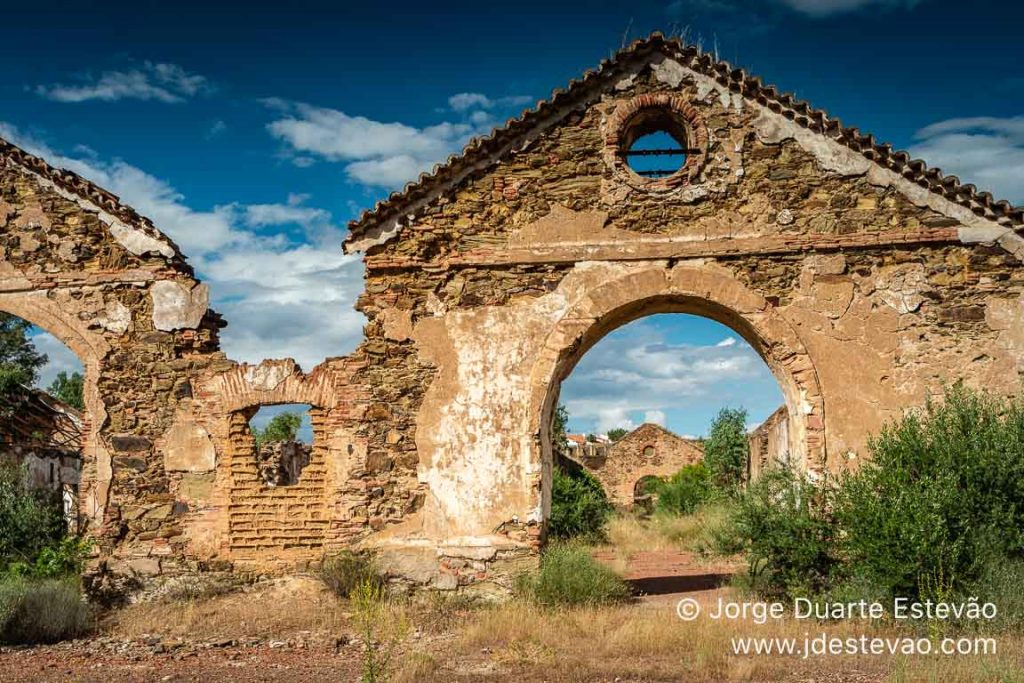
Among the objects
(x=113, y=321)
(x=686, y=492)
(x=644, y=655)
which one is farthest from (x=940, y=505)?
(x=686, y=492)

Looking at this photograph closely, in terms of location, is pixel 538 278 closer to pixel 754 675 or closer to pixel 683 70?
pixel 683 70

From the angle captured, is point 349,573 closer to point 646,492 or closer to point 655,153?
point 655,153

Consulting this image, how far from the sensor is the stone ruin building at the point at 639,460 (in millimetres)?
32750

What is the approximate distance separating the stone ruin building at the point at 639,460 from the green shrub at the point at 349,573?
76.2ft

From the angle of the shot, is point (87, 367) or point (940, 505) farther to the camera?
point (87, 367)

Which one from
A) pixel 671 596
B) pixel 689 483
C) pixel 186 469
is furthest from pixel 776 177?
pixel 689 483

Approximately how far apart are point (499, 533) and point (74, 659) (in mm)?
4439

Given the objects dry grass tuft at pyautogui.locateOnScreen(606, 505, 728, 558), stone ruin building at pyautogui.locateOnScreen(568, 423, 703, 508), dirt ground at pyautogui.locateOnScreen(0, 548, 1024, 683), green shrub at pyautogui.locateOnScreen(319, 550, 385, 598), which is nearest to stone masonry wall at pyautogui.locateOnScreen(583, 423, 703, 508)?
stone ruin building at pyautogui.locateOnScreen(568, 423, 703, 508)

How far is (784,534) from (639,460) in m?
24.0

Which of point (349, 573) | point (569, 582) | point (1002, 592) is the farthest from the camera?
point (349, 573)

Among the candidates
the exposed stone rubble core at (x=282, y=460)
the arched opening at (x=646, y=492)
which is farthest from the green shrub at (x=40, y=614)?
the arched opening at (x=646, y=492)

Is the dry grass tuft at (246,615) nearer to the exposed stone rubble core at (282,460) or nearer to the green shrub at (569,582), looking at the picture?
the green shrub at (569,582)

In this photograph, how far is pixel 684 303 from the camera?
10.5 meters

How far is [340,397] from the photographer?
1039cm
